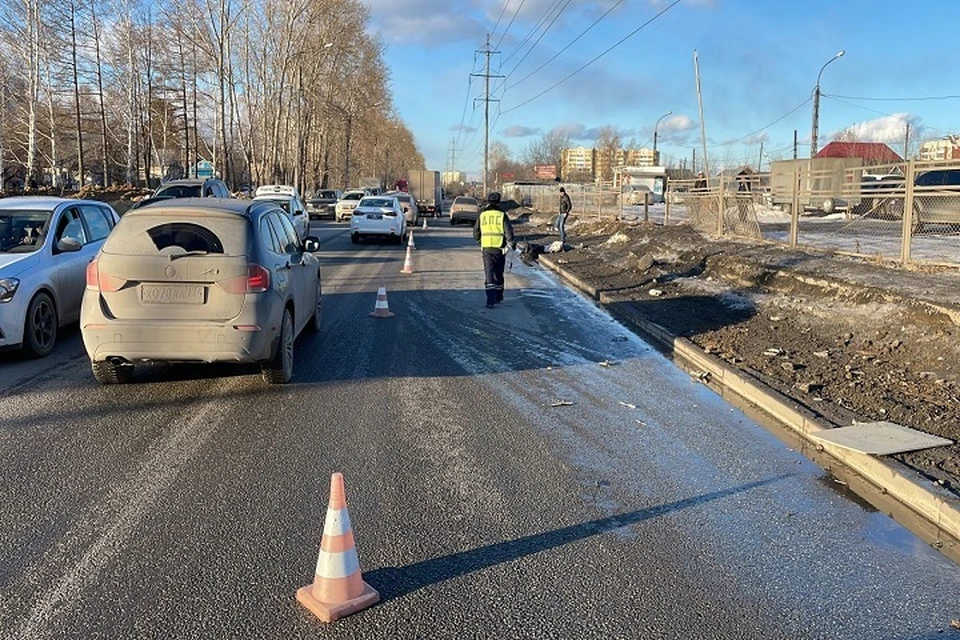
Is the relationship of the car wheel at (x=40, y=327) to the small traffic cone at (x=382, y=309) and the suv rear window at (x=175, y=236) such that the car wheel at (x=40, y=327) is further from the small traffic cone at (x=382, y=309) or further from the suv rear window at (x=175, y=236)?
the small traffic cone at (x=382, y=309)

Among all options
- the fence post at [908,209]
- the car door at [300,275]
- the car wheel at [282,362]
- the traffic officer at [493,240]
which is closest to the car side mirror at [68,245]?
the car door at [300,275]

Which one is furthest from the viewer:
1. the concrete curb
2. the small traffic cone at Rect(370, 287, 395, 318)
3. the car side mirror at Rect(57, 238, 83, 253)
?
the small traffic cone at Rect(370, 287, 395, 318)

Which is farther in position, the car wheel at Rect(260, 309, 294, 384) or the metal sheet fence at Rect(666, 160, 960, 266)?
the metal sheet fence at Rect(666, 160, 960, 266)

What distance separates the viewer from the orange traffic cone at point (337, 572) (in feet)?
11.0

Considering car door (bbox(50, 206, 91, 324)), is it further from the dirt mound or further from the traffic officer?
the dirt mound

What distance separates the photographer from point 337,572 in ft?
11.0

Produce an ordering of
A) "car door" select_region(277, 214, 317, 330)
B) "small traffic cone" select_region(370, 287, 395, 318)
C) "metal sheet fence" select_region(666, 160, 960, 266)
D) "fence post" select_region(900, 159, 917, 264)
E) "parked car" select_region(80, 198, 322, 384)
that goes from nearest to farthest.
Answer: "parked car" select_region(80, 198, 322, 384), "car door" select_region(277, 214, 317, 330), "small traffic cone" select_region(370, 287, 395, 318), "fence post" select_region(900, 159, 917, 264), "metal sheet fence" select_region(666, 160, 960, 266)

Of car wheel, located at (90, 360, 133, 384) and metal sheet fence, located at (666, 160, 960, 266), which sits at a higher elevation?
metal sheet fence, located at (666, 160, 960, 266)

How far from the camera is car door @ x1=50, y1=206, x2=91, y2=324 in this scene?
8.64 meters

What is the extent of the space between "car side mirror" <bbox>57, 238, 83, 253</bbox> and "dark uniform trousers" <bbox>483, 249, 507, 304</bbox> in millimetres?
5882

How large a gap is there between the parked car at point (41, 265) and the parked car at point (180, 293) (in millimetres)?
1547

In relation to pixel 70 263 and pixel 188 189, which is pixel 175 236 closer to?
pixel 70 263

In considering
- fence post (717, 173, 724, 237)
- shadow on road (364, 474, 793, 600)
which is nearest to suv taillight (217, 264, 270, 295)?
shadow on road (364, 474, 793, 600)

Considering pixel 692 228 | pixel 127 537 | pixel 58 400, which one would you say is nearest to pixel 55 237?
pixel 58 400
